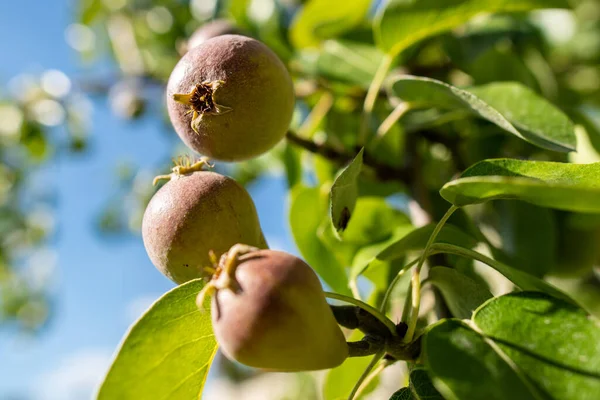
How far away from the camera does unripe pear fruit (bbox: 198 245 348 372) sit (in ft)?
2.13

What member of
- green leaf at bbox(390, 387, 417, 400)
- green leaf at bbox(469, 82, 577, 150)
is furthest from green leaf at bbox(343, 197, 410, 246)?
green leaf at bbox(390, 387, 417, 400)

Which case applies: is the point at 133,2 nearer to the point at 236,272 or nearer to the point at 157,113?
the point at 157,113

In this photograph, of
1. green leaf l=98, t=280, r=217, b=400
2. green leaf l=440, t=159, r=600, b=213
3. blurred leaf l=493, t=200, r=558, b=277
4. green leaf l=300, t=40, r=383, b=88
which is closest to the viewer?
green leaf l=440, t=159, r=600, b=213

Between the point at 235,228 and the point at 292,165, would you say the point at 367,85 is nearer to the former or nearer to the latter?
the point at 292,165

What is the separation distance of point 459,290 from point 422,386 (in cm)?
21

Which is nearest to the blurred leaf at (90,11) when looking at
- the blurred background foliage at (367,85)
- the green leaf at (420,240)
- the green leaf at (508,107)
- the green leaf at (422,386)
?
the blurred background foliage at (367,85)

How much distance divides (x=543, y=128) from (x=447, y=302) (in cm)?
36

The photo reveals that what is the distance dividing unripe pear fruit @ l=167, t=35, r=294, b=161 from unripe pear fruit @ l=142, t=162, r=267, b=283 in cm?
8

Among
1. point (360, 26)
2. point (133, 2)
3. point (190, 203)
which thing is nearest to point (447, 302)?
point (190, 203)

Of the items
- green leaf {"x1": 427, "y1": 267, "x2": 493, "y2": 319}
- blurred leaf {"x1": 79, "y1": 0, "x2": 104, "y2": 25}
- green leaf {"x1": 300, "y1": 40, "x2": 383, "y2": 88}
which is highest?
blurred leaf {"x1": 79, "y1": 0, "x2": 104, "y2": 25}

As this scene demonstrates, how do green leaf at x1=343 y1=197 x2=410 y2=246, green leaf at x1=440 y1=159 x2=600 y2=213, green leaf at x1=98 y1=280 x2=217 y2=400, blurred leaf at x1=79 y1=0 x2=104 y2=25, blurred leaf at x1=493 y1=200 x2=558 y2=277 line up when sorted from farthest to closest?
blurred leaf at x1=79 y1=0 x2=104 y2=25 → blurred leaf at x1=493 y1=200 x2=558 y2=277 → green leaf at x1=343 y1=197 x2=410 y2=246 → green leaf at x1=98 y1=280 x2=217 y2=400 → green leaf at x1=440 y1=159 x2=600 y2=213

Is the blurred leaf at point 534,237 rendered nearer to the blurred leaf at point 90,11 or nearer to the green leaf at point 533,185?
the green leaf at point 533,185

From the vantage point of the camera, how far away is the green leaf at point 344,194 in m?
0.85

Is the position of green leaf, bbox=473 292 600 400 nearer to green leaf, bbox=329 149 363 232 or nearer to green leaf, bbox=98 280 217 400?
green leaf, bbox=329 149 363 232
